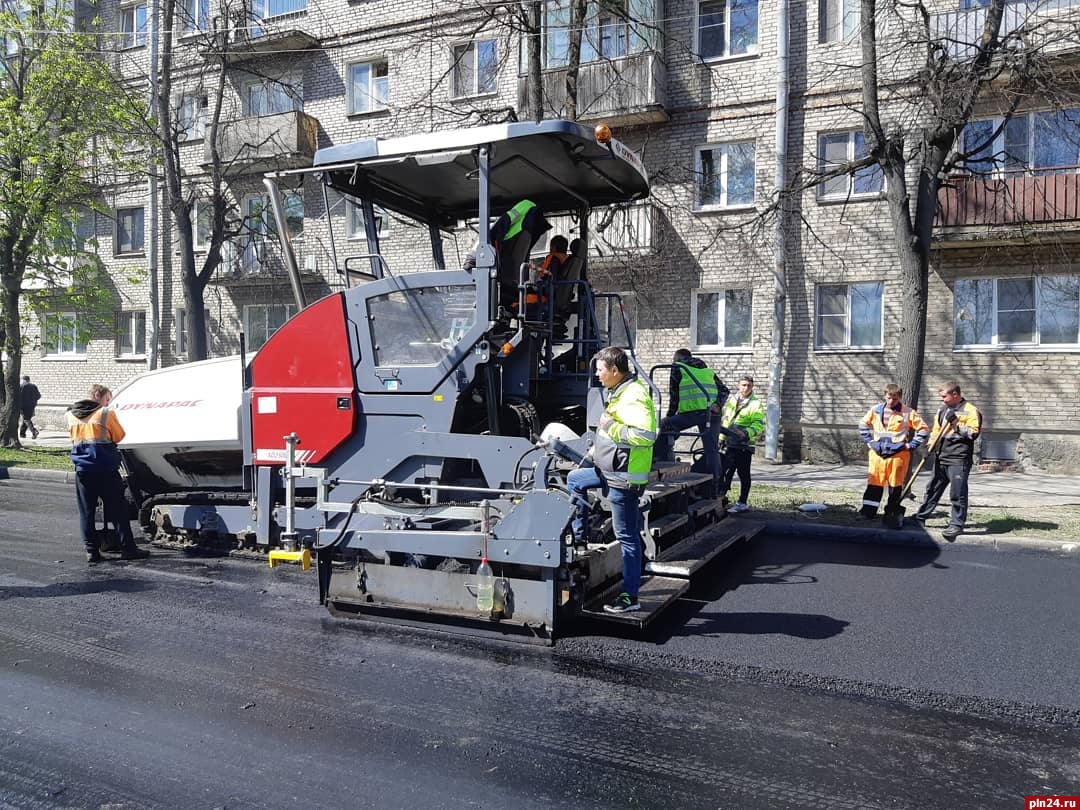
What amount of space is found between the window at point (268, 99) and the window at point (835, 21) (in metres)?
11.8

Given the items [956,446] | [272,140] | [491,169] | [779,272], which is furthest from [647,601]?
[272,140]

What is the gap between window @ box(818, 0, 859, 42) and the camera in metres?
15.0

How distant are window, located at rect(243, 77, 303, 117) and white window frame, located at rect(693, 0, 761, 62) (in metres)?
9.47

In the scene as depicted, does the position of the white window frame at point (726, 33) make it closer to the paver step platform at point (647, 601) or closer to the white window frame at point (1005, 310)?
the white window frame at point (1005, 310)

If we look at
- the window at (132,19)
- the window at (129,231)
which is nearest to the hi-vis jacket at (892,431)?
the window at (129,231)

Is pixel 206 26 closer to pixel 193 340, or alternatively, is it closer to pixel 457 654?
pixel 193 340

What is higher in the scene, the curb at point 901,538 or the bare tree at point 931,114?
the bare tree at point 931,114

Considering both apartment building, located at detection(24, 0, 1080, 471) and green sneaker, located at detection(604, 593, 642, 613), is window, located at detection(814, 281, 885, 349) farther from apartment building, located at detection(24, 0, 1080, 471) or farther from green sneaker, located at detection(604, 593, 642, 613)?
green sneaker, located at detection(604, 593, 642, 613)

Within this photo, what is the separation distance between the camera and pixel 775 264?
591 inches

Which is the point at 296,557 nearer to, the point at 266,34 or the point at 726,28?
the point at 726,28

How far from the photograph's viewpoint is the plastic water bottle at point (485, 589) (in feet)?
16.0

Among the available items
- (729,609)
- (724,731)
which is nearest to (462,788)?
(724,731)

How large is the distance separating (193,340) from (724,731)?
52.7 feet

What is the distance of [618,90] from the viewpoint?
1587 cm
